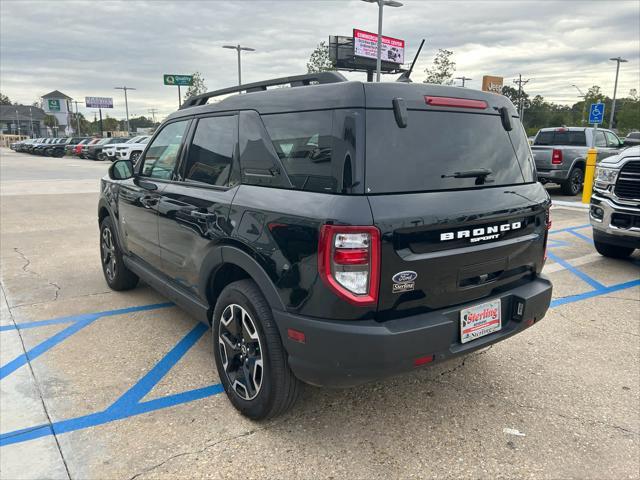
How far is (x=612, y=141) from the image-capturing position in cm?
1445

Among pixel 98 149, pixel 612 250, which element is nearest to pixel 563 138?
pixel 612 250

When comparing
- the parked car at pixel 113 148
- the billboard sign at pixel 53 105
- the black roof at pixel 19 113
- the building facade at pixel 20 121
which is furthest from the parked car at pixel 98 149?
the black roof at pixel 19 113

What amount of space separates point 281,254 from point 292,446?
105 cm

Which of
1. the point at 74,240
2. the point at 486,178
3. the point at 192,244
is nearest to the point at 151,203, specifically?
the point at 192,244

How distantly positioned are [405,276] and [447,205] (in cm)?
45

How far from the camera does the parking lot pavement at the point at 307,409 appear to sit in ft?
8.15

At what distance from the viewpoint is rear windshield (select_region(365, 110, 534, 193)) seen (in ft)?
7.68

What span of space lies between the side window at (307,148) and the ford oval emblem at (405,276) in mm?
495

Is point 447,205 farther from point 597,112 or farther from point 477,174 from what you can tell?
point 597,112

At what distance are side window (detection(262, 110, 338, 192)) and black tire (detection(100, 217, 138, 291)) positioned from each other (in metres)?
2.85

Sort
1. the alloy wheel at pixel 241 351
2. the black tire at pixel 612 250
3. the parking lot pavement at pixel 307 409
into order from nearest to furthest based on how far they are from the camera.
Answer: the parking lot pavement at pixel 307 409 < the alloy wheel at pixel 241 351 < the black tire at pixel 612 250

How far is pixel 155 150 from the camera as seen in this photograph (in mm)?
4160

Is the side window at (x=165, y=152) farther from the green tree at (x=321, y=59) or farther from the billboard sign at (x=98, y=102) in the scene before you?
the billboard sign at (x=98, y=102)

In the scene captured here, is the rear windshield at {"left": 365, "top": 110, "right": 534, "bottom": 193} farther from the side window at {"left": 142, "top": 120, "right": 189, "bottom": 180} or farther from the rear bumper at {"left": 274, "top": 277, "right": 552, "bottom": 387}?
the side window at {"left": 142, "top": 120, "right": 189, "bottom": 180}
